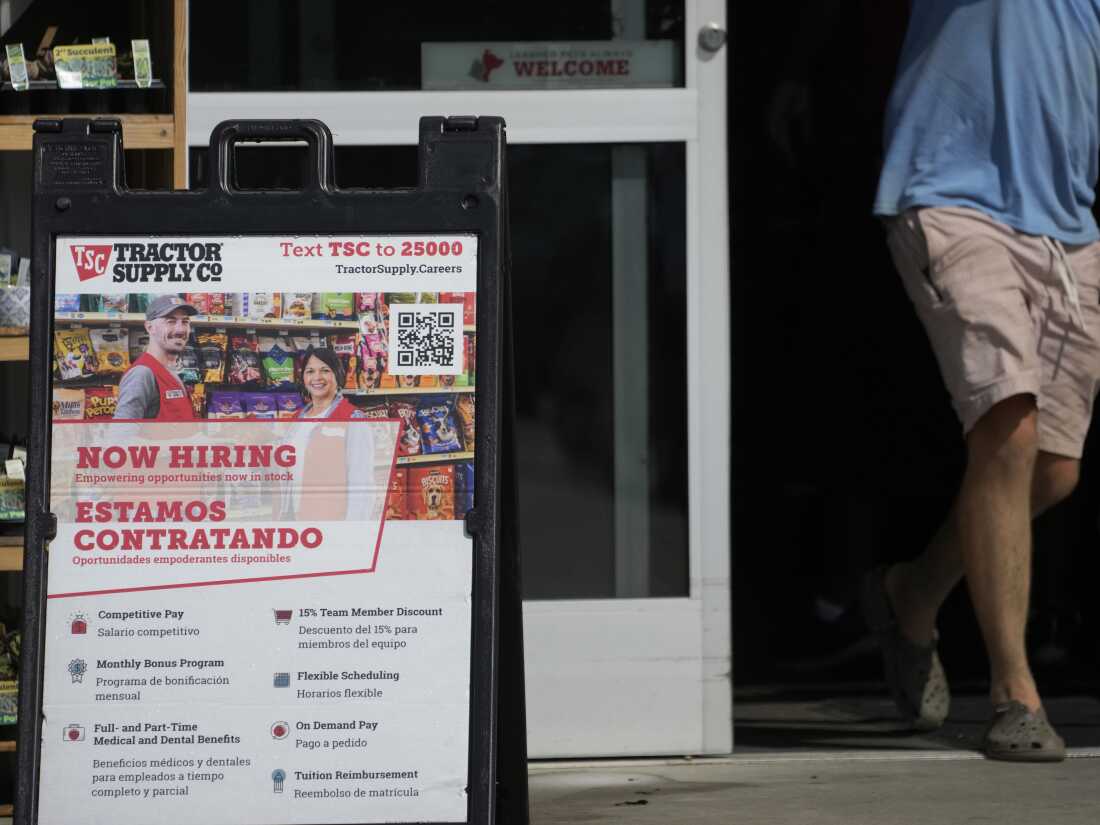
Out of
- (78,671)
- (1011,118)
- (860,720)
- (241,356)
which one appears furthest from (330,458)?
(860,720)

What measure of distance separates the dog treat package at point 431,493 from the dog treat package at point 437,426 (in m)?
0.03

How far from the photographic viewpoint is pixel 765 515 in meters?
6.20

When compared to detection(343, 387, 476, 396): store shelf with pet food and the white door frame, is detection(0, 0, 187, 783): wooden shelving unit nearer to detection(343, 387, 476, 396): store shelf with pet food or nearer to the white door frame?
the white door frame

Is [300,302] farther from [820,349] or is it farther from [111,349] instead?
[820,349]

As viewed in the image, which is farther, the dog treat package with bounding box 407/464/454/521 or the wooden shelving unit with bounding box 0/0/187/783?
the wooden shelving unit with bounding box 0/0/187/783

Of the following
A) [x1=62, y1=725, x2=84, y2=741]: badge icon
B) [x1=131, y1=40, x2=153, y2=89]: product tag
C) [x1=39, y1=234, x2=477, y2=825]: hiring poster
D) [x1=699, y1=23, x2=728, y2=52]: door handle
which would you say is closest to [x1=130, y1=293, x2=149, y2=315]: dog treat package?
[x1=39, y1=234, x2=477, y2=825]: hiring poster

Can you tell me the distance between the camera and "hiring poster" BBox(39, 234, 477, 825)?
2592 millimetres

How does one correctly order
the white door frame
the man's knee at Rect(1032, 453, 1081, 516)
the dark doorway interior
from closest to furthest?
the white door frame
the man's knee at Rect(1032, 453, 1081, 516)
the dark doorway interior

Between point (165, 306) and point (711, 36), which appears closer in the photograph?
point (165, 306)

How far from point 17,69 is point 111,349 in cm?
116

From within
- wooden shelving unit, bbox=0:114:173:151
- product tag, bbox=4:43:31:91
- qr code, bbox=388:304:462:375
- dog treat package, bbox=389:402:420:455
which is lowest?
dog treat package, bbox=389:402:420:455

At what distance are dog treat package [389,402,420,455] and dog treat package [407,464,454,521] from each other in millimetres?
32

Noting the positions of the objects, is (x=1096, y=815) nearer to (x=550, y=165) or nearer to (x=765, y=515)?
(x=550, y=165)

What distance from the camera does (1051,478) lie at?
407 cm
